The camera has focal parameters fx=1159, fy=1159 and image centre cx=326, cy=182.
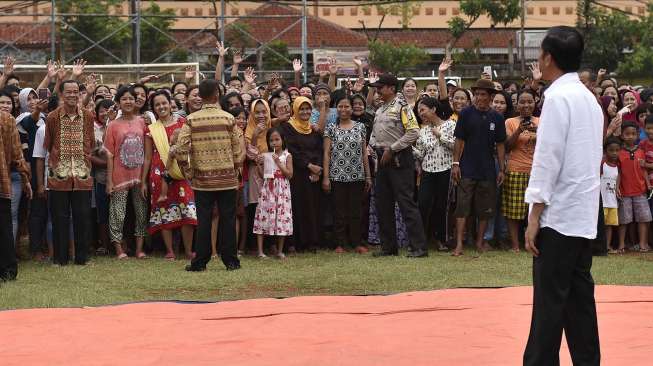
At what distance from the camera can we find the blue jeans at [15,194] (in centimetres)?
1136

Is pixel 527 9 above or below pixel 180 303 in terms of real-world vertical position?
above

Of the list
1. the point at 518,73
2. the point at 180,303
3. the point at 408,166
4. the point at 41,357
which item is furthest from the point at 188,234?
the point at 518,73

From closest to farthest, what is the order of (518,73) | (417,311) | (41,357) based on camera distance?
(41,357), (417,311), (518,73)

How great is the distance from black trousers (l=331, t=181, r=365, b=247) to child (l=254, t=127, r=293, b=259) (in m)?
0.67

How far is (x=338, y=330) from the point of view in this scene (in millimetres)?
7066

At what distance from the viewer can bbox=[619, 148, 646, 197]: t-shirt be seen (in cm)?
1242

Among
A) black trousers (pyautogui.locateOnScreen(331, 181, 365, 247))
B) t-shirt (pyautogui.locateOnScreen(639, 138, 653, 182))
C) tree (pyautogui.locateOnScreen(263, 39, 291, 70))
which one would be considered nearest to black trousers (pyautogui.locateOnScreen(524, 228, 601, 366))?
black trousers (pyautogui.locateOnScreen(331, 181, 365, 247))

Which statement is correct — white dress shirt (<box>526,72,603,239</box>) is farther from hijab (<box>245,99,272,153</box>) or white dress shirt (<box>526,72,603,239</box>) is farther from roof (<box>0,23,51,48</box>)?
roof (<box>0,23,51,48</box>)

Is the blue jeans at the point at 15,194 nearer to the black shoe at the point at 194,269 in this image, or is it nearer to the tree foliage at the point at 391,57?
the black shoe at the point at 194,269

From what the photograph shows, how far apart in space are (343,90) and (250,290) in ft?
13.7

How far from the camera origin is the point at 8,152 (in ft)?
32.4

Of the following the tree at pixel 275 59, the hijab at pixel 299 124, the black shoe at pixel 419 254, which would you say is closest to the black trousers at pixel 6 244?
the hijab at pixel 299 124

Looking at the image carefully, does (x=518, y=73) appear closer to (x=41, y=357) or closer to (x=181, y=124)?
(x=181, y=124)

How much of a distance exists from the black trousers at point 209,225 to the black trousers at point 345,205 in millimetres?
1971
